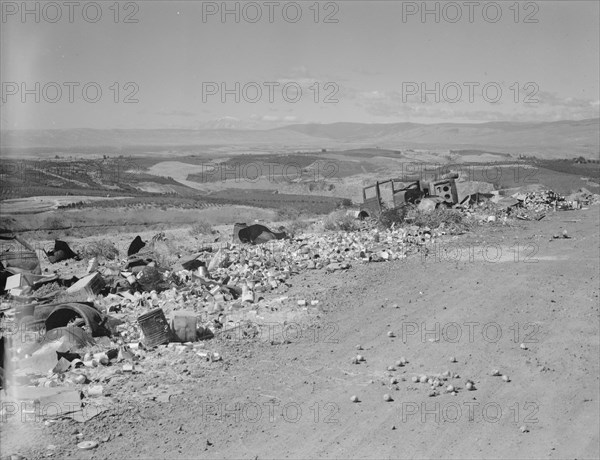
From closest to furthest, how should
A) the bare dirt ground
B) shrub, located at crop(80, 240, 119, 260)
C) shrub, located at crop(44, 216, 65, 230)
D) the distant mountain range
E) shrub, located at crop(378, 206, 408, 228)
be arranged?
1. the bare dirt ground
2. shrub, located at crop(80, 240, 119, 260)
3. shrub, located at crop(378, 206, 408, 228)
4. shrub, located at crop(44, 216, 65, 230)
5. the distant mountain range

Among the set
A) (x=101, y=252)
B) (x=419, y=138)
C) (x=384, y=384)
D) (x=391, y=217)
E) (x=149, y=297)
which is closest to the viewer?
(x=384, y=384)

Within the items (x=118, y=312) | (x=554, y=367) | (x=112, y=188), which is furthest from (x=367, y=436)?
(x=112, y=188)

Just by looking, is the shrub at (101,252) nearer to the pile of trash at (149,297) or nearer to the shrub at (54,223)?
the pile of trash at (149,297)

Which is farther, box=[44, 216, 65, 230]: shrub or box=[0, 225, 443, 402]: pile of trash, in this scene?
box=[44, 216, 65, 230]: shrub

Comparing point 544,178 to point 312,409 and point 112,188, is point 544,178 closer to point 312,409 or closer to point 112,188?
point 112,188

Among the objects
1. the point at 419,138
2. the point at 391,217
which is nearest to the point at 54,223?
the point at 391,217

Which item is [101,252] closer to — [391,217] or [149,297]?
[149,297]

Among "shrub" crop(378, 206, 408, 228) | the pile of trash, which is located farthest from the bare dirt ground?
"shrub" crop(378, 206, 408, 228)

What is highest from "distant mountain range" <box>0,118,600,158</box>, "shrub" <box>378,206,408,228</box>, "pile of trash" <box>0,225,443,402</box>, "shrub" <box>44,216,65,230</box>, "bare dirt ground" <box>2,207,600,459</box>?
"distant mountain range" <box>0,118,600,158</box>

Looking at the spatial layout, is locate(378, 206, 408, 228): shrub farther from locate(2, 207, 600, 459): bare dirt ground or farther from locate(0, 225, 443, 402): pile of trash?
locate(2, 207, 600, 459): bare dirt ground
